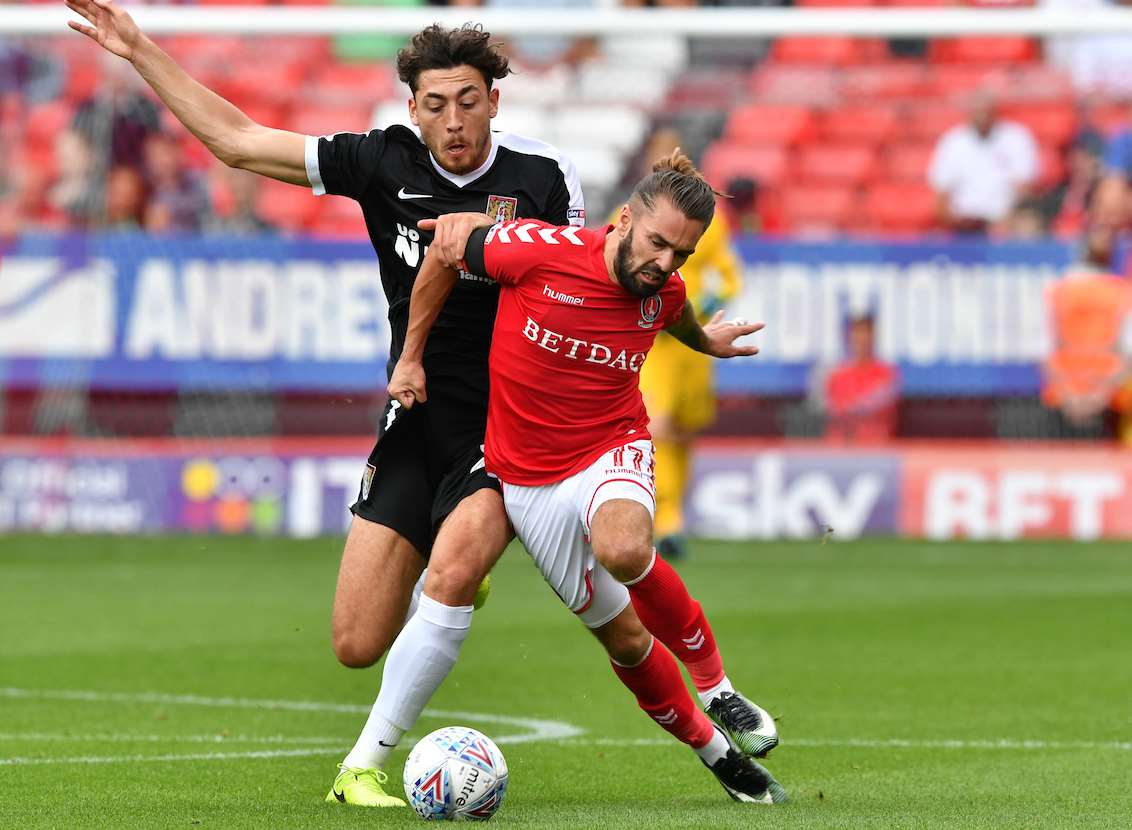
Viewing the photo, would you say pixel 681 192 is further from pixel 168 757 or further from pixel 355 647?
pixel 168 757

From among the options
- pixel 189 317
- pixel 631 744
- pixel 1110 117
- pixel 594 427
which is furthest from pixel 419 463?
pixel 1110 117

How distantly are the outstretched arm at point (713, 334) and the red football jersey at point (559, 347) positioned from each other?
20 centimetres

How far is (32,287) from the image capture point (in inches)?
661

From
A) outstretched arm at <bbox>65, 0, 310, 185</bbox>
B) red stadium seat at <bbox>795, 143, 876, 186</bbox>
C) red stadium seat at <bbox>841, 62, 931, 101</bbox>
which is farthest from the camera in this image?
red stadium seat at <bbox>795, 143, 876, 186</bbox>

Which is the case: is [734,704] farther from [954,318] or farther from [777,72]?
[777,72]

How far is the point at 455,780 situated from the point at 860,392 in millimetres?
11417

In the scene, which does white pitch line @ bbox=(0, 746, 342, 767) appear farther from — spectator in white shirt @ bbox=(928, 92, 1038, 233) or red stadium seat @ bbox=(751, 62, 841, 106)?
spectator in white shirt @ bbox=(928, 92, 1038, 233)

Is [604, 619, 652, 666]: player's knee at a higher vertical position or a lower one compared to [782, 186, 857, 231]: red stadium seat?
lower

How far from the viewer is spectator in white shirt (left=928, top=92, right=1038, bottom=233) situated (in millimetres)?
17625

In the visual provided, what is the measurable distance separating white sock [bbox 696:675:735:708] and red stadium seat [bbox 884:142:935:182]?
12.4 m

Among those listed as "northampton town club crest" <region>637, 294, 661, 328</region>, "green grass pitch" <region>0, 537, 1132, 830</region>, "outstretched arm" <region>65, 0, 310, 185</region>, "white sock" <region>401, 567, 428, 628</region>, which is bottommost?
"green grass pitch" <region>0, 537, 1132, 830</region>

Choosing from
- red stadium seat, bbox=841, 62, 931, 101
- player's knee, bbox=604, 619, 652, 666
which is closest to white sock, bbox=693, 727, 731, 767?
player's knee, bbox=604, 619, 652, 666

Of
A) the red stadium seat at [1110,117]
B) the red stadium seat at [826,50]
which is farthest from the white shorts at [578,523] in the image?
the red stadium seat at [1110,117]

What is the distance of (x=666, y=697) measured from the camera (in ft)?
19.7
